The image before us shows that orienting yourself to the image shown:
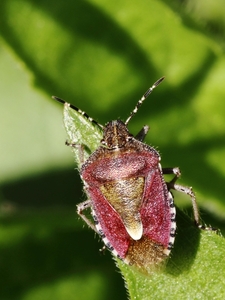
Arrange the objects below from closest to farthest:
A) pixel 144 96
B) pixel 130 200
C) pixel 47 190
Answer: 1. pixel 130 200
2. pixel 144 96
3. pixel 47 190

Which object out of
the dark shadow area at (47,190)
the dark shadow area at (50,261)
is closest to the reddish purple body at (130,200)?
the dark shadow area at (50,261)

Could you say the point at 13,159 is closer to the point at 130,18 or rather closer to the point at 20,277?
the point at 20,277

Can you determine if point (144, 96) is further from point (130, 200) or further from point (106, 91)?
point (130, 200)

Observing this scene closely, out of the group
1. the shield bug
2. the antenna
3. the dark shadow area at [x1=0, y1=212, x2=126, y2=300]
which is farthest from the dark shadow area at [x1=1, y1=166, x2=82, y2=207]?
the shield bug

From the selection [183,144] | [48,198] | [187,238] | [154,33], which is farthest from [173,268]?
[48,198]

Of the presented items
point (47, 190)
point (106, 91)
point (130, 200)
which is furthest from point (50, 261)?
point (47, 190)

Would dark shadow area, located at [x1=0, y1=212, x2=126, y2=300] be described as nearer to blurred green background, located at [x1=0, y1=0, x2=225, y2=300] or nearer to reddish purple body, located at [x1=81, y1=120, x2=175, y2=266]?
blurred green background, located at [x1=0, y1=0, x2=225, y2=300]

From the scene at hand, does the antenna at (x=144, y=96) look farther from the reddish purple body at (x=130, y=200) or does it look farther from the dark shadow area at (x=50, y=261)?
the dark shadow area at (x=50, y=261)

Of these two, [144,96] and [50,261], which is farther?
[50,261]
